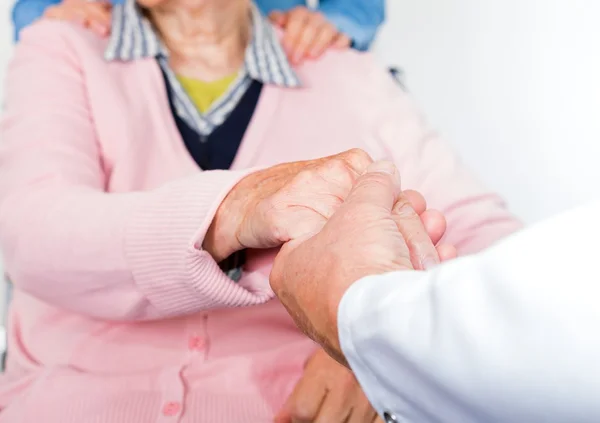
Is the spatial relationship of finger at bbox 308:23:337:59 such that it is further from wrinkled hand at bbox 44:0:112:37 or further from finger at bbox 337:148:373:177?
finger at bbox 337:148:373:177

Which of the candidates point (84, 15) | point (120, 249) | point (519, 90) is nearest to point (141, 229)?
point (120, 249)

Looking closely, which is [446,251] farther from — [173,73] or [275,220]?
[173,73]

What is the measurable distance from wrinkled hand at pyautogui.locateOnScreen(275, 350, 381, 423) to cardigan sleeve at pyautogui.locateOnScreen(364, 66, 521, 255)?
26 centimetres

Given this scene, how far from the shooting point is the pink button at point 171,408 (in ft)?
2.58

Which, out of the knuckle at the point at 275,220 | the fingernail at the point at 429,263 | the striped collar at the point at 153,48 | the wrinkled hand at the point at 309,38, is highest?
the fingernail at the point at 429,263

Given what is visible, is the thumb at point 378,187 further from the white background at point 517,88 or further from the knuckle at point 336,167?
the white background at point 517,88

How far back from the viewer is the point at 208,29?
1.19 meters

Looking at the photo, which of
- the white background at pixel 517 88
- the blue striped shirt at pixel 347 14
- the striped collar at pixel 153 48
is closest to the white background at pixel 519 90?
the white background at pixel 517 88

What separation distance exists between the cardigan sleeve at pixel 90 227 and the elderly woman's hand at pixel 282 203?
0.08 feet

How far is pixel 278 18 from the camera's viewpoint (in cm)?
141

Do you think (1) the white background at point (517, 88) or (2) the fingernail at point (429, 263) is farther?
(1) the white background at point (517, 88)

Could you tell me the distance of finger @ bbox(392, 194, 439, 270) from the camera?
0.58 metres

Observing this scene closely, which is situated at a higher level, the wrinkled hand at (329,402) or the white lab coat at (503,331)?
the white lab coat at (503,331)

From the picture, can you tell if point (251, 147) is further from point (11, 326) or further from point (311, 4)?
point (311, 4)
